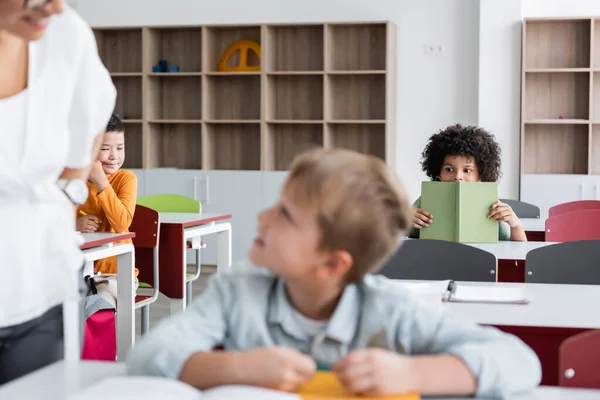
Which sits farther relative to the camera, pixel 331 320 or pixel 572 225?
pixel 572 225

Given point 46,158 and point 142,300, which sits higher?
point 46,158

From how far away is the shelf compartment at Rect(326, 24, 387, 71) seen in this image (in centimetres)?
675

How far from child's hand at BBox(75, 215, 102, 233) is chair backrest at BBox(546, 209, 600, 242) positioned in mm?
1828

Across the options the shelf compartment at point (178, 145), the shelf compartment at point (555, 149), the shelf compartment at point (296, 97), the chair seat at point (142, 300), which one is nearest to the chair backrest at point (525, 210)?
the shelf compartment at point (555, 149)

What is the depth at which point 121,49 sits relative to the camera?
287 inches

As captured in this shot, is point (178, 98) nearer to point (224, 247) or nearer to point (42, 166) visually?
point (224, 247)

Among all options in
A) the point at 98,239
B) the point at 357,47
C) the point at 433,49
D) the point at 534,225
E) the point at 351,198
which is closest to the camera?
the point at 351,198

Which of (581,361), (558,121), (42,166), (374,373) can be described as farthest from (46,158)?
(558,121)

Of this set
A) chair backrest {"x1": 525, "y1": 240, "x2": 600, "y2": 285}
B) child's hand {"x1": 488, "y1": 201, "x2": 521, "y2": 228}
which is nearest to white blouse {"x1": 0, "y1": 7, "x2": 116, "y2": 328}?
chair backrest {"x1": 525, "y1": 240, "x2": 600, "y2": 285}

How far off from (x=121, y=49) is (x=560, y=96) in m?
3.71

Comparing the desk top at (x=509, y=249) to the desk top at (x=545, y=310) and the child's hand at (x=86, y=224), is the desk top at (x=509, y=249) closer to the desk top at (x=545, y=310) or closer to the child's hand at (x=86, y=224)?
the desk top at (x=545, y=310)

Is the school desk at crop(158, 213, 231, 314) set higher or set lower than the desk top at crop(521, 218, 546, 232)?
lower

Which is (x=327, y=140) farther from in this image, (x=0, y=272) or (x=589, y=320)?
(x=0, y=272)

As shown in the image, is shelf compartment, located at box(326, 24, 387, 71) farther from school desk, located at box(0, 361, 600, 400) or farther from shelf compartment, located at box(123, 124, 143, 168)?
school desk, located at box(0, 361, 600, 400)
